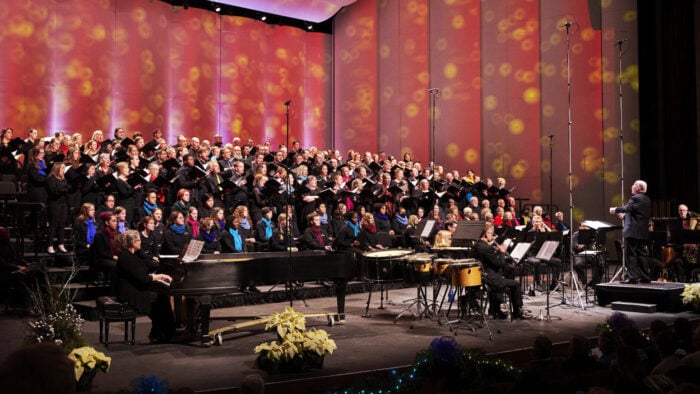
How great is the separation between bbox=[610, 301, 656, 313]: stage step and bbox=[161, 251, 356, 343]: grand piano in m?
3.98

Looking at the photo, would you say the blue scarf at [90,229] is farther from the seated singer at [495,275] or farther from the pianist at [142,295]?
the seated singer at [495,275]

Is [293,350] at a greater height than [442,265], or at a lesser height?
lesser

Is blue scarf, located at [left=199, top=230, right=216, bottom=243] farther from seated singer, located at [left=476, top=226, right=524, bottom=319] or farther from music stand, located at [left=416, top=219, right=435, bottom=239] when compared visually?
seated singer, located at [left=476, top=226, right=524, bottom=319]

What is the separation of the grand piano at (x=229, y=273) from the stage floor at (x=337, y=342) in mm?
522

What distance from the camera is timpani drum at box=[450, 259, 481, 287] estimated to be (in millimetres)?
7547

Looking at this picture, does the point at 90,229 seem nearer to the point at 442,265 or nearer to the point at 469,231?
the point at 442,265

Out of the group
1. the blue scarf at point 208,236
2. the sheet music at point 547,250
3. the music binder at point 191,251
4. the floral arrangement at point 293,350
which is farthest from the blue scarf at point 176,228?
the sheet music at point 547,250

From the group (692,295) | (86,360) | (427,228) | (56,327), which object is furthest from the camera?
(427,228)

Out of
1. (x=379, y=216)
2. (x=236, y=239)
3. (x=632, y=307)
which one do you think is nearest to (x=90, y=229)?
(x=236, y=239)

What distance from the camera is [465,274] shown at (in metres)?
7.55

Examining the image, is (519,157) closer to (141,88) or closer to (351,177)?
(351,177)

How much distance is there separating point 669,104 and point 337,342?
11.0m

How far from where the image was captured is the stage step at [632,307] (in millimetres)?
8773

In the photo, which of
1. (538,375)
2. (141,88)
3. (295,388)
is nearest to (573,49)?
(141,88)
